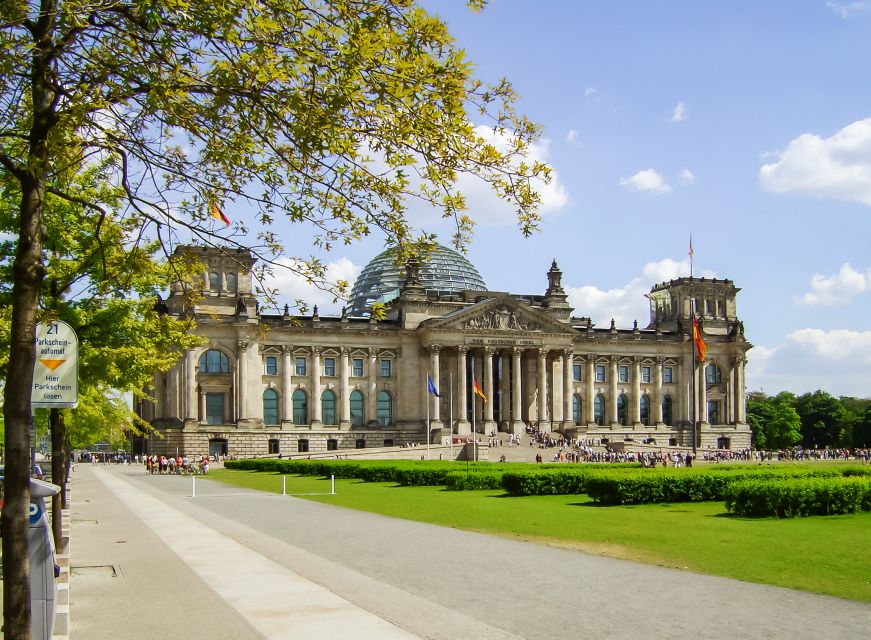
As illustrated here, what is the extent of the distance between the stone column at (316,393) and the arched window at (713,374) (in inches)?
1992

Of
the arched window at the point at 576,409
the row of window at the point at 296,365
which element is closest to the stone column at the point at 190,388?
the row of window at the point at 296,365

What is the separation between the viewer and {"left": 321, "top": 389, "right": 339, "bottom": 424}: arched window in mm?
106331

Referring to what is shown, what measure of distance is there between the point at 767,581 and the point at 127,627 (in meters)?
11.7

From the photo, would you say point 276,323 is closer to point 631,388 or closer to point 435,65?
point 631,388

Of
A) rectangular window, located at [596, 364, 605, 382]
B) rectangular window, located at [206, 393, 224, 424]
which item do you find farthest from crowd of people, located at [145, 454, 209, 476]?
rectangular window, located at [596, 364, 605, 382]

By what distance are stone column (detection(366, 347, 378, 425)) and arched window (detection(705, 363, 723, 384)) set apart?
144ft

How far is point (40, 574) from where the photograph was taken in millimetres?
12039

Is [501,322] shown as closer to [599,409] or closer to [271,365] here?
[599,409]

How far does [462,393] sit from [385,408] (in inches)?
362

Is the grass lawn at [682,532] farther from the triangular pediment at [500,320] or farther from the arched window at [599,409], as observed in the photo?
the arched window at [599,409]

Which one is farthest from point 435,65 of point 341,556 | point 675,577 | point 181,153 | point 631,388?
point 631,388

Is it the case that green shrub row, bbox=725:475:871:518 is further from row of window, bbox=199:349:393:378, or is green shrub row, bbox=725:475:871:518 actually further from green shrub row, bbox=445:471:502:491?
row of window, bbox=199:349:393:378

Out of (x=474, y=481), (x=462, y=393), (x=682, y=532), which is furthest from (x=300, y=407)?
(x=682, y=532)

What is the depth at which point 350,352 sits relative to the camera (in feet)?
351
